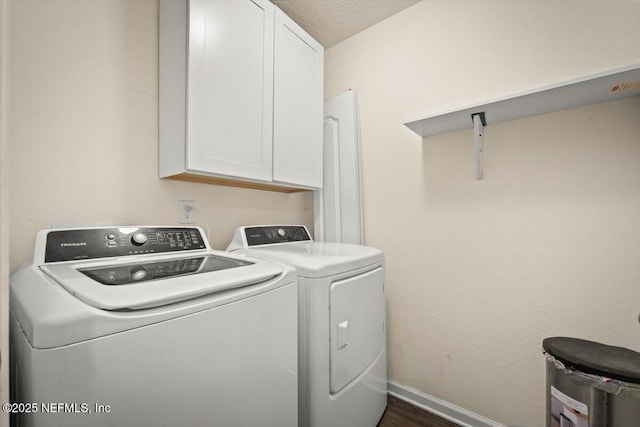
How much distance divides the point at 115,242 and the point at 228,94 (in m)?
0.83

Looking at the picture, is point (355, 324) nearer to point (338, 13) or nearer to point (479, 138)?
point (479, 138)

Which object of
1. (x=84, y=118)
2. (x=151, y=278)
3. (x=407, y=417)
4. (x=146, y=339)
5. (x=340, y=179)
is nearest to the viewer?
(x=146, y=339)

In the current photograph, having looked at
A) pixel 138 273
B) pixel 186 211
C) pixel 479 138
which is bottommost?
pixel 138 273

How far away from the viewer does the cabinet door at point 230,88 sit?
4.04 feet

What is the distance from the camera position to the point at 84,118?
46.8 inches

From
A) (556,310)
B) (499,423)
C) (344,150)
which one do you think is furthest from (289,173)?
(499,423)

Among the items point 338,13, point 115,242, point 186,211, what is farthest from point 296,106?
point 115,242

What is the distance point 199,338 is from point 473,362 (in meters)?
1.54

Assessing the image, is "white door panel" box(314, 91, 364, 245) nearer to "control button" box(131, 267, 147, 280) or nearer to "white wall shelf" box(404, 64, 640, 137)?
"white wall shelf" box(404, 64, 640, 137)

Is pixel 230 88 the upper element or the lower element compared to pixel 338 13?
lower

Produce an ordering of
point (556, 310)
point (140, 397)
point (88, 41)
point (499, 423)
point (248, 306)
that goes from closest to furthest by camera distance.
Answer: point (140, 397), point (248, 306), point (88, 41), point (556, 310), point (499, 423)

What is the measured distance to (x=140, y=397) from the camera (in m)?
0.59

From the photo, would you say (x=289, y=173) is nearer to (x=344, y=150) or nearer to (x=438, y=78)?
(x=344, y=150)

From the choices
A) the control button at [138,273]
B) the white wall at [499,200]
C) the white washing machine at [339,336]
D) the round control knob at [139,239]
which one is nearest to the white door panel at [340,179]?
the white wall at [499,200]
